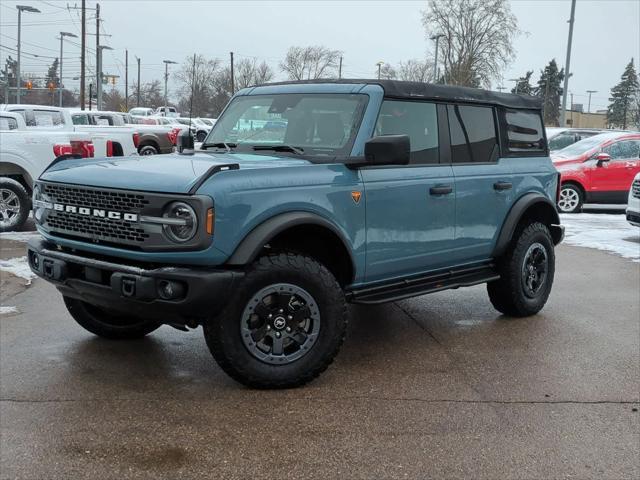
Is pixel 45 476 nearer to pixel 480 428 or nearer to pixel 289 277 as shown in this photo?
Answer: pixel 289 277

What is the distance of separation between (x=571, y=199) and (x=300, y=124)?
437 inches

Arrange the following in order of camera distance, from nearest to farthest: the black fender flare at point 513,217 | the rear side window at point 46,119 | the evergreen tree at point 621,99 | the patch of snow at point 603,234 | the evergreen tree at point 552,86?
1. the black fender flare at point 513,217
2. the patch of snow at point 603,234
3. the rear side window at point 46,119
4. the evergreen tree at point 621,99
5. the evergreen tree at point 552,86

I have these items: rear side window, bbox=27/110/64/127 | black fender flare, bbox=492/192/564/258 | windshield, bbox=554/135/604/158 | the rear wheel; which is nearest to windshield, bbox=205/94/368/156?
black fender flare, bbox=492/192/564/258

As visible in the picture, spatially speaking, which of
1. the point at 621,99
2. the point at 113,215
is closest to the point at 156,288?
the point at 113,215

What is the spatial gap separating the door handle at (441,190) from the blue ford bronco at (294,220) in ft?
0.07

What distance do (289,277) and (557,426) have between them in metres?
1.71

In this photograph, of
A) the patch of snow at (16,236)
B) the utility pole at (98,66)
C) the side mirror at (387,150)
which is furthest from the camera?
the utility pole at (98,66)

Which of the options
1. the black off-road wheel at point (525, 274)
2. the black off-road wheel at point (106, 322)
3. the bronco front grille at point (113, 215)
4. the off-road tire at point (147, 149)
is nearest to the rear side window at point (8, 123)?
the black off-road wheel at point (106, 322)

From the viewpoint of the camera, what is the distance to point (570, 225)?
13.2 metres

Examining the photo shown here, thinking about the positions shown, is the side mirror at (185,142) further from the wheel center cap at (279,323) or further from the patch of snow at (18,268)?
the patch of snow at (18,268)

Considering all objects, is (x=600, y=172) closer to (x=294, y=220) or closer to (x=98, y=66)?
(x=294, y=220)

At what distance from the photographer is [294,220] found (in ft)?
14.3

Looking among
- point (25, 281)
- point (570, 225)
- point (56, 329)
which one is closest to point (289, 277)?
point (56, 329)

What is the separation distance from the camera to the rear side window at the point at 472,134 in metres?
5.80
